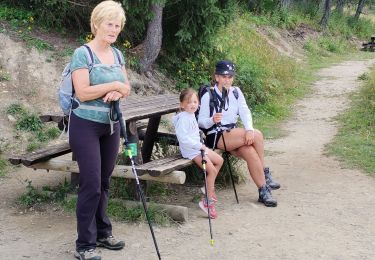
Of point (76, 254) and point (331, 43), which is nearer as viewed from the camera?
point (76, 254)

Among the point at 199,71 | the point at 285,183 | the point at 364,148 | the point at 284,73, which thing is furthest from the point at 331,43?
the point at 285,183

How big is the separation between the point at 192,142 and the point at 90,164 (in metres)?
1.60

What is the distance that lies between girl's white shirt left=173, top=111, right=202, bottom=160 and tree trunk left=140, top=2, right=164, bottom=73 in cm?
495

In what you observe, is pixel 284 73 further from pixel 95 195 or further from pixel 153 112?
pixel 95 195

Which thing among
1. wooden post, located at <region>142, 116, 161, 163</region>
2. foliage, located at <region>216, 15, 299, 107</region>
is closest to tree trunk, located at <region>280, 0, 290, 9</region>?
foliage, located at <region>216, 15, 299, 107</region>

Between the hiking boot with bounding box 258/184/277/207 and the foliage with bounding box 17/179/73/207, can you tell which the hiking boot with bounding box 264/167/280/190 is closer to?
the hiking boot with bounding box 258/184/277/207

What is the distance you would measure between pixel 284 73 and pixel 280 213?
9817mm

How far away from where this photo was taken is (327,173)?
7.12m

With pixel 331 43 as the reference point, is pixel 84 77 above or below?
above

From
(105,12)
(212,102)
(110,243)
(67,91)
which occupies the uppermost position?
(105,12)

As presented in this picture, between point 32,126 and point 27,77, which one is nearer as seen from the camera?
point 32,126

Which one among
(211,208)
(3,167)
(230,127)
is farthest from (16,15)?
(211,208)

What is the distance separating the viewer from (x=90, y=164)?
160 inches

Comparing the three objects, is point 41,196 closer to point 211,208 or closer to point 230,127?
point 211,208
